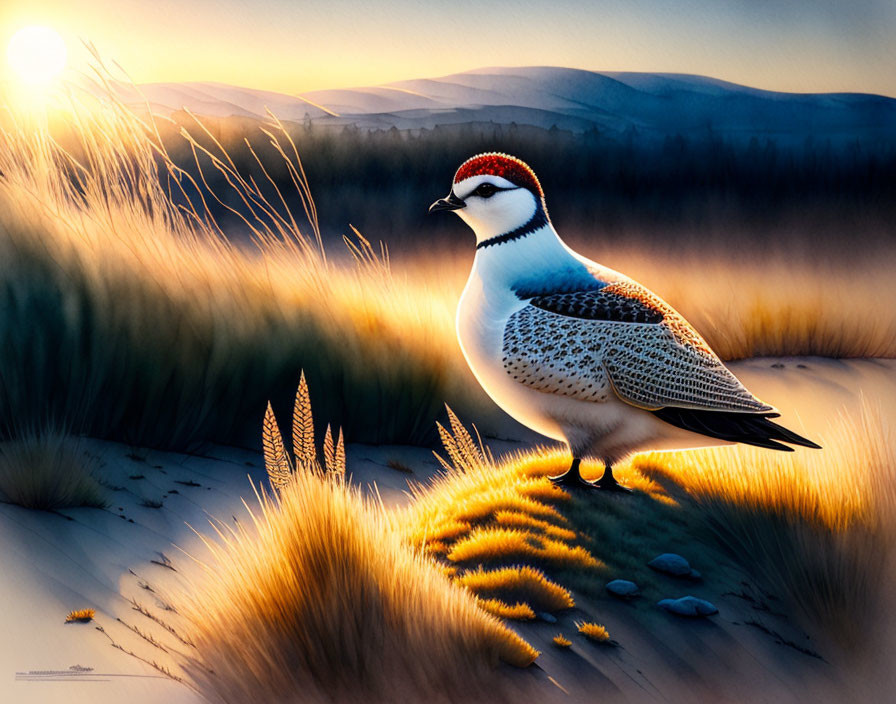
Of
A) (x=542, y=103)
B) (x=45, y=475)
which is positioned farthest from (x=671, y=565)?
(x=45, y=475)

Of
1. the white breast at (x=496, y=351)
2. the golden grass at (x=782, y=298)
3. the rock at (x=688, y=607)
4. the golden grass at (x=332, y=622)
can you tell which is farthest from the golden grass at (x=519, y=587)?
the golden grass at (x=782, y=298)

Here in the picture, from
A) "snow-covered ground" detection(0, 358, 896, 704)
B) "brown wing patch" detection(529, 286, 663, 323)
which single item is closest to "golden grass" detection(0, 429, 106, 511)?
"snow-covered ground" detection(0, 358, 896, 704)

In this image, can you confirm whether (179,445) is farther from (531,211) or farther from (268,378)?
(531,211)

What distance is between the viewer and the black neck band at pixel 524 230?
107 inches

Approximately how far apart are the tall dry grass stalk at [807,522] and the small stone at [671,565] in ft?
0.58

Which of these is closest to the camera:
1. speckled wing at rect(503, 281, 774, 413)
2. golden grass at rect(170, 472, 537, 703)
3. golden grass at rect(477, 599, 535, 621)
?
golden grass at rect(170, 472, 537, 703)

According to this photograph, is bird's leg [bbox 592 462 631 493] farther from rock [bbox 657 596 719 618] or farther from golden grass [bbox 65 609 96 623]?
golden grass [bbox 65 609 96 623]

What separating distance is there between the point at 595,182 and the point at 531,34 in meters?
0.56

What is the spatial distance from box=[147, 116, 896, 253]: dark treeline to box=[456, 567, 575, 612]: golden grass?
1.18 metres

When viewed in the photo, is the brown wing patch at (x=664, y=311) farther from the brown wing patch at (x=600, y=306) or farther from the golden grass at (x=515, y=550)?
the golden grass at (x=515, y=550)

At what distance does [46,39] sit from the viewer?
9.62ft

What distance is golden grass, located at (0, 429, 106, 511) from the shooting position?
2605mm

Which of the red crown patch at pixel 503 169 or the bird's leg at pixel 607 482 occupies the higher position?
the red crown patch at pixel 503 169

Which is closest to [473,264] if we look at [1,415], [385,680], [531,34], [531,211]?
[531,211]
